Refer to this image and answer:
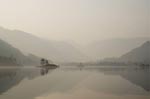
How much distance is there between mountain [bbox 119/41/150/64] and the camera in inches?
149

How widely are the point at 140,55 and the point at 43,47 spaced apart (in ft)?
3.98

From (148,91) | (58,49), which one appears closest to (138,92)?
(148,91)

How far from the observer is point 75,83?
Answer: 3740 millimetres

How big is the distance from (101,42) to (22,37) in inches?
38.5

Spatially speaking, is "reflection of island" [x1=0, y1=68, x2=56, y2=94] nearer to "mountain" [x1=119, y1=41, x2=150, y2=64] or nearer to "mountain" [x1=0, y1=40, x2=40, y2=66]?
"mountain" [x1=0, y1=40, x2=40, y2=66]

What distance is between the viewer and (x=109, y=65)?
12.4 ft

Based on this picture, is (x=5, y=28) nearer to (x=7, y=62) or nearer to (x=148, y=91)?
(x=7, y=62)

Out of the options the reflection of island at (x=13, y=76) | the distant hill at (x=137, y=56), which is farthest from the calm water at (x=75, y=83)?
the distant hill at (x=137, y=56)

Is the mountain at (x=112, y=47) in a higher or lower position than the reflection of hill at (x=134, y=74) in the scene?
higher

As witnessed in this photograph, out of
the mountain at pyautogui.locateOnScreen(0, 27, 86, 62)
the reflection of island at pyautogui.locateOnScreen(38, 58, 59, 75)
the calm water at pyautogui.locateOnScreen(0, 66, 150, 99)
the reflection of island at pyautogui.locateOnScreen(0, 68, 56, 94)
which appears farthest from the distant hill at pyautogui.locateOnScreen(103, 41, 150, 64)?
the reflection of island at pyautogui.locateOnScreen(0, 68, 56, 94)

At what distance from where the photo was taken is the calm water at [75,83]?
3662 millimetres

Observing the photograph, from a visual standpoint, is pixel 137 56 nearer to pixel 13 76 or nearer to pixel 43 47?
pixel 43 47

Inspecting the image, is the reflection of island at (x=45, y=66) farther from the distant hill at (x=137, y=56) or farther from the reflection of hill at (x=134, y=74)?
the distant hill at (x=137, y=56)

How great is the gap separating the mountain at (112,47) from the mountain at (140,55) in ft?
0.16
